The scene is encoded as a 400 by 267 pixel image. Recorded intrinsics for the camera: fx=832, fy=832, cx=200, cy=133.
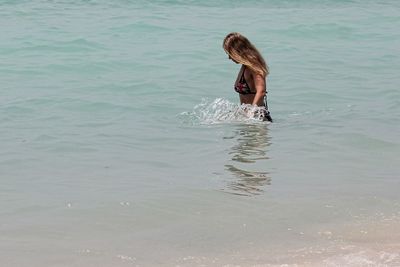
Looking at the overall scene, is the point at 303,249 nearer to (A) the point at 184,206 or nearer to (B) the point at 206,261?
(B) the point at 206,261

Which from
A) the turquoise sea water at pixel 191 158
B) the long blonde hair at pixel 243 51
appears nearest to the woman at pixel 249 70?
the long blonde hair at pixel 243 51

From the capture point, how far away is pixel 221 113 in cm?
1005

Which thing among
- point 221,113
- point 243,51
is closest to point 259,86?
point 243,51

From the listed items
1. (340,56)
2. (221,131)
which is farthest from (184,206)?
(340,56)

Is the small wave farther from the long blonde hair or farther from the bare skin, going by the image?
the long blonde hair

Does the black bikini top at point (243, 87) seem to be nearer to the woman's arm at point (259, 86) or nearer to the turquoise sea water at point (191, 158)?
the woman's arm at point (259, 86)

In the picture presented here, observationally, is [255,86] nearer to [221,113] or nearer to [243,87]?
[243,87]

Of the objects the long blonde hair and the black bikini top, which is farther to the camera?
the black bikini top

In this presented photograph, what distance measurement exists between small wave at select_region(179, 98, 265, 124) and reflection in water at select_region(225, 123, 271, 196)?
0.14 metres

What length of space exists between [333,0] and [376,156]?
23.1 m

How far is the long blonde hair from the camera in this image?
872cm

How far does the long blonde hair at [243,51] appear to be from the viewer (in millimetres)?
8719

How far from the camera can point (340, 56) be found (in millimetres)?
16984

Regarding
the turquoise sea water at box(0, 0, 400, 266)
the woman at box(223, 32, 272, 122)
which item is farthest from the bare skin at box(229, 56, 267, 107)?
the turquoise sea water at box(0, 0, 400, 266)
